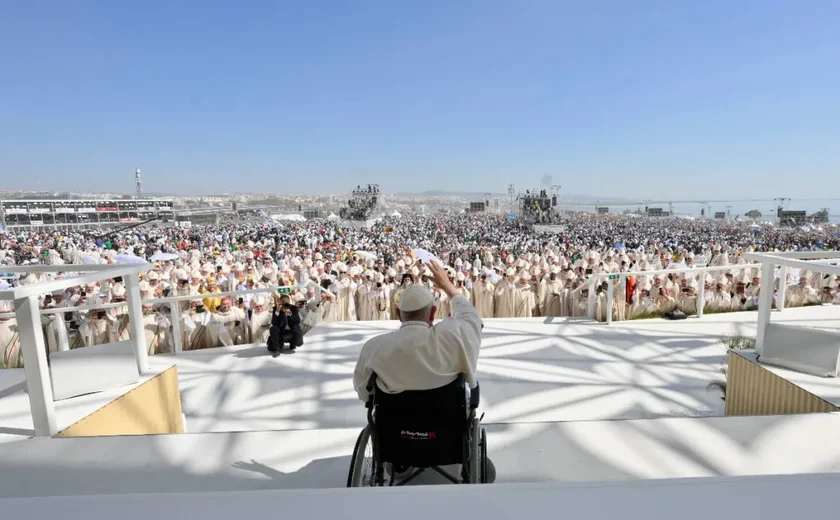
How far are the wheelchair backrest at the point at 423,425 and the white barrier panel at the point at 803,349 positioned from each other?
2281mm

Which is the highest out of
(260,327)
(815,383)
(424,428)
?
(424,428)

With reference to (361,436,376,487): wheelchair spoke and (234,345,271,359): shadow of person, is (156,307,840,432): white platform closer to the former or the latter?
(234,345,271,359): shadow of person

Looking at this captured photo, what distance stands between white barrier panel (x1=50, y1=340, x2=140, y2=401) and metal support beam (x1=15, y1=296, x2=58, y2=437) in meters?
0.33

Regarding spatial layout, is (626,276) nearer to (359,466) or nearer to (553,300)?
(553,300)

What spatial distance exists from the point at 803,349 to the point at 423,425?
8.08 feet

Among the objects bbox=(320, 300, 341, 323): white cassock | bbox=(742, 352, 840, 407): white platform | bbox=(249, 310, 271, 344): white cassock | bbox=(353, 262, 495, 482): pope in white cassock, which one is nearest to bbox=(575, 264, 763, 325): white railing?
bbox=(742, 352, 840, 407): white platform

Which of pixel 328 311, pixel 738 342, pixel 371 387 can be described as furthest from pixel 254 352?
pixel 738 342

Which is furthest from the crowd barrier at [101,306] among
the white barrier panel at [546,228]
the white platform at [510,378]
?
the white barrier panel at [546,228]

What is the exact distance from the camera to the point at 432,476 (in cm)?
185

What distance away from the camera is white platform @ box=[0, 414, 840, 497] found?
184 cm

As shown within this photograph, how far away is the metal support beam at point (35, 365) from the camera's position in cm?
194

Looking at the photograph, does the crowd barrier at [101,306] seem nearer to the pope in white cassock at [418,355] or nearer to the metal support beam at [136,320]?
the metal support beam at [136,320]

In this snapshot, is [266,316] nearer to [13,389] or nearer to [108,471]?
[13,389]

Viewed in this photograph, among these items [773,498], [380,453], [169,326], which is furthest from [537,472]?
[169,326]
